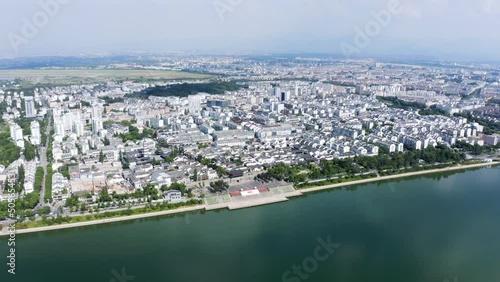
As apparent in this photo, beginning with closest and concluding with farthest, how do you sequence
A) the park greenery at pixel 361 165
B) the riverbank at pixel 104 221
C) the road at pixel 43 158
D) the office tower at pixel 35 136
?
the riverbank at pixel 104 221 < the road at pixel 43 158 < the park greenery at pixel 361 165 < the office tower at pixel 35 136

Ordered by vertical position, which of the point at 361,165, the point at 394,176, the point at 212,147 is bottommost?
the point at 394,176

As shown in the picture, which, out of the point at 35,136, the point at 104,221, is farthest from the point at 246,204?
the point at 35,136

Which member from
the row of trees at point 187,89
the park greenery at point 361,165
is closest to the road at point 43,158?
the park greenery at point 361,165

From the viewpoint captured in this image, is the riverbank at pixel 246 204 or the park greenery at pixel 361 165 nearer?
the riverbank at pixel 246 204

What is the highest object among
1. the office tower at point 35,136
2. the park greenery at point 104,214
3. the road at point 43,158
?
the office tower at point 35,136

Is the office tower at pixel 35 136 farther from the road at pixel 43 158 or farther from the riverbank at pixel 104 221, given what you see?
the riverbank at pixel 104 221

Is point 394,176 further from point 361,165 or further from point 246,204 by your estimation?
point 246,204

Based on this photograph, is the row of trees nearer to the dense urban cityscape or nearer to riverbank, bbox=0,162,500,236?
the dense urban cityscape

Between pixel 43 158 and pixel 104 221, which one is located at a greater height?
pixel 43 158

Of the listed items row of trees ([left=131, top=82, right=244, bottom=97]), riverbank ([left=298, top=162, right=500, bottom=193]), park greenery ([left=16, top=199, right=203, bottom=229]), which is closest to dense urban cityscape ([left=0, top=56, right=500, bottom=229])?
park greenery ([left=16, top=199, right=203, bottom=229])

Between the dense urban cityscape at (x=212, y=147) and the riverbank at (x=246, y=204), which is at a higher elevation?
the dense urban cityscape at (x=212, y=147)

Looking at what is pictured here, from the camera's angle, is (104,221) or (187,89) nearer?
(104,221)
